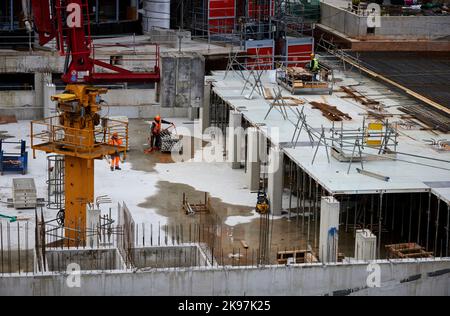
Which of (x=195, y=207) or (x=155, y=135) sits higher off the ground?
(x=155, y=135)

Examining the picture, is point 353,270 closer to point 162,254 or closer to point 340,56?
point 162,254

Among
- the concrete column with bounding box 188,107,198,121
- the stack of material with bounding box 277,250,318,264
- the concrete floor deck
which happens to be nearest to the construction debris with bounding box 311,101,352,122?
the concrete floor deck

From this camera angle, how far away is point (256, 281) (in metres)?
34.2

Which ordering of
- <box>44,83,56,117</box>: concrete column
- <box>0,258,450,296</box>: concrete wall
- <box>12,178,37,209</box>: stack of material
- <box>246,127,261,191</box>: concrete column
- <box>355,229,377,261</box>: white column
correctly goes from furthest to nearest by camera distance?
1. <box>44,83,56,117</box>: concrete column
2. <box>246,127,261,191</box>: concrete column
3. <box>12,178,37,209</box>: stack of material
4. <box>355,229,377,261</box>: white column
5. <box>0,258,450,296</box>: concrete wall

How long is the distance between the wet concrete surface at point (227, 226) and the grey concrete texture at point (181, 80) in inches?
130

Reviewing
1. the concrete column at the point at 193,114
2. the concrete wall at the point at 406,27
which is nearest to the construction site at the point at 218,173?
the concrete column at the point at 193,114

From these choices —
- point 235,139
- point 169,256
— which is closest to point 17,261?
point 169,256

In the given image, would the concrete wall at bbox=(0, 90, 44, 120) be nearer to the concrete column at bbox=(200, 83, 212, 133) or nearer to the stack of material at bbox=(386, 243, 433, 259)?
the concrete column at bbox=(200, 83, 212, 133)

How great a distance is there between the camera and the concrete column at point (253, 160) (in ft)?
138

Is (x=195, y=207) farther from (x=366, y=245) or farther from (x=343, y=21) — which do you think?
(x=343, y=21)

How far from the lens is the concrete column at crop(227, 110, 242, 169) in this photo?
4475cm

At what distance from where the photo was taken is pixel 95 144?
3662 centimetres

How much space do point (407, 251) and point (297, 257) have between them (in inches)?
119

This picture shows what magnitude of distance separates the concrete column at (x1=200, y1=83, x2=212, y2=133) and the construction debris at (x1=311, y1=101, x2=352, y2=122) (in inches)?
174
